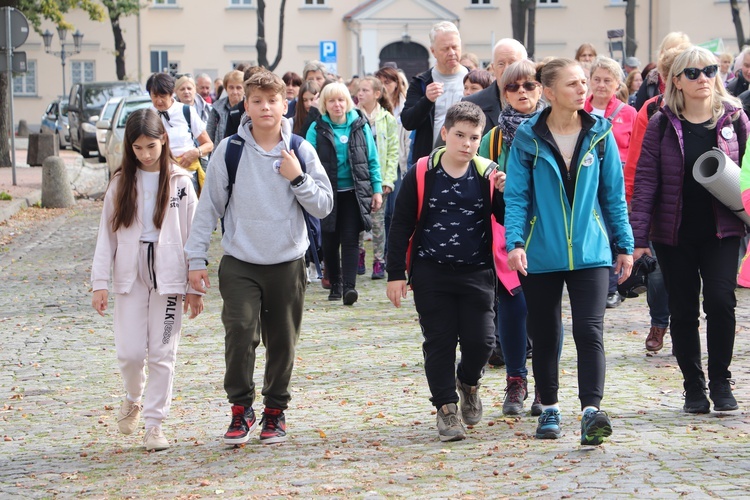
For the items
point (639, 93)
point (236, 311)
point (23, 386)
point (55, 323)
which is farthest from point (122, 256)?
point (639, 93)

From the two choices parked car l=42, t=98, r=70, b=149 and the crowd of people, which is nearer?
the crowd of people

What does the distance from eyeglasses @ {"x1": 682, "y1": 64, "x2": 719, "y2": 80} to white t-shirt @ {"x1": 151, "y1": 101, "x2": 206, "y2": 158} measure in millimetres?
5762

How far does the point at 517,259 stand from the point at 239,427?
1626 millimetres

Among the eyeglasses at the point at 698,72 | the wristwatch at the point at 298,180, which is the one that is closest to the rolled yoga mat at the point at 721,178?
the eyeglasses at the point at 698,72

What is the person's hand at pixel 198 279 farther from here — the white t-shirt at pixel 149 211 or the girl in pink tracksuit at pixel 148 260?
the white t-shirt at pixel 149 211

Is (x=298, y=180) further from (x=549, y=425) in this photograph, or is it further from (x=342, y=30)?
(x=342, y=30)

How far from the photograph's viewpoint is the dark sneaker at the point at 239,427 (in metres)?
6.48

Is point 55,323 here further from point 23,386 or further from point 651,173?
point 651,173

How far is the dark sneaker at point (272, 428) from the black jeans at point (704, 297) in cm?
223

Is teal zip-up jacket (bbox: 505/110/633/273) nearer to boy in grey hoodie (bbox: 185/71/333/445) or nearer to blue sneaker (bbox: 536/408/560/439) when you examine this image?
blue sneaker (bbox: 536/408/560/439)

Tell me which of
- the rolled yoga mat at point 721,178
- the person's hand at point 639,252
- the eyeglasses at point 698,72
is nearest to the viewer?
the rolled yoga mat at point 721,178

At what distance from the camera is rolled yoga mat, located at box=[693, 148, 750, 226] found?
21.9 ft

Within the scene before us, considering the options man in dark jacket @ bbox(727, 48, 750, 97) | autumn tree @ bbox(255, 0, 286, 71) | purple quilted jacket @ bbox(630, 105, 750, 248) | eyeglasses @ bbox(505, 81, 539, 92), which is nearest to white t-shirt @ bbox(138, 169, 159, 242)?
eyeglasses @ bbox(505, 81, 539, 92)

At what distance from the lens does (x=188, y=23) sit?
198ft
